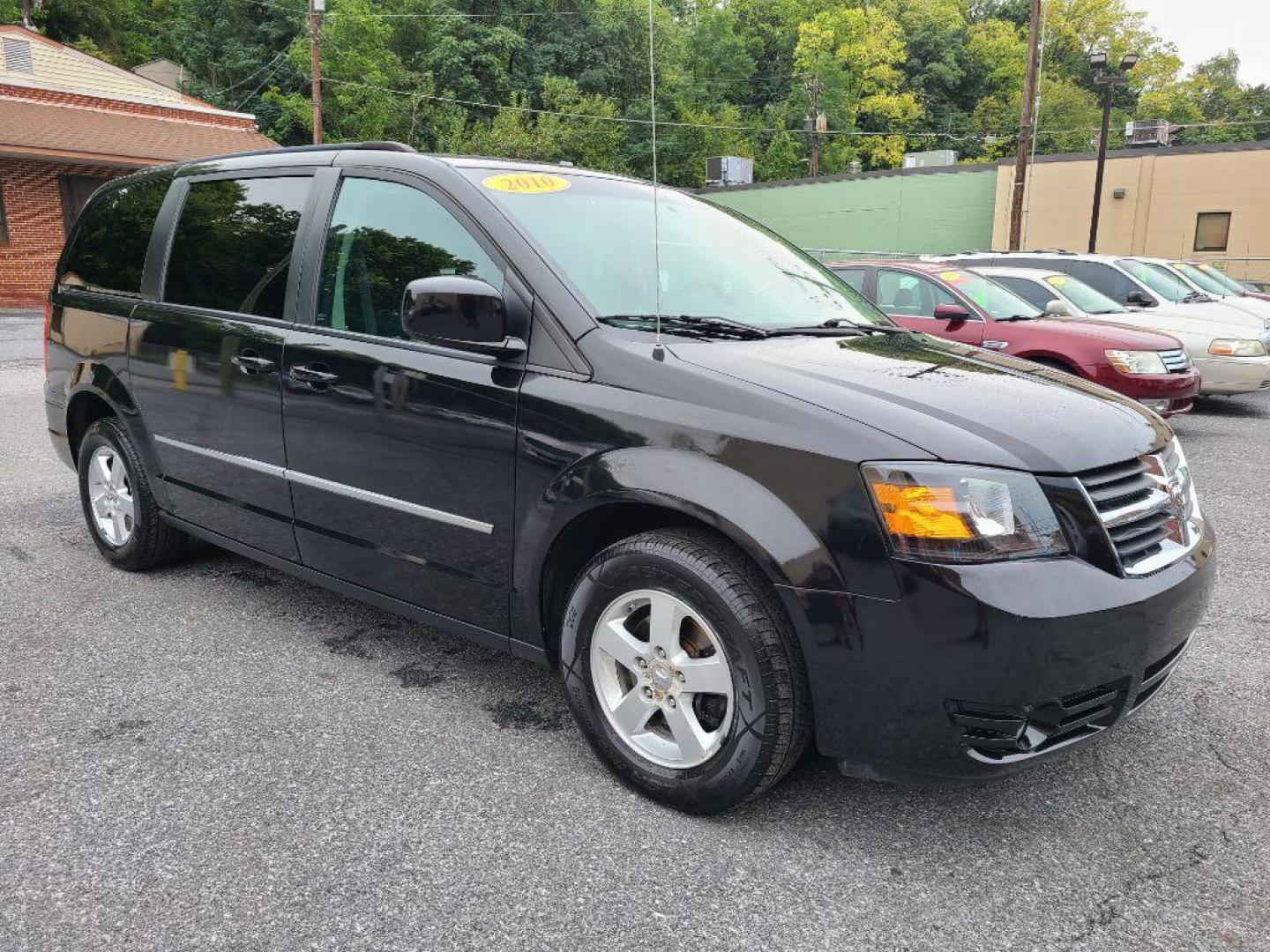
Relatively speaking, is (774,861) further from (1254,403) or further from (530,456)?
(1254,403)

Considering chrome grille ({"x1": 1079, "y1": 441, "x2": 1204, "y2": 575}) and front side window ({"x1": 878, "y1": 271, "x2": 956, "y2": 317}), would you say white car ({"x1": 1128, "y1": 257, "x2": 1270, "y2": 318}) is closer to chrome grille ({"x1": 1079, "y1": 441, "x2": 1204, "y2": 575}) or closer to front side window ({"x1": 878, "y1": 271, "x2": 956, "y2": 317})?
front side window ({"x1": 878, "y1": 271, "x2": 956, "y2": 317})

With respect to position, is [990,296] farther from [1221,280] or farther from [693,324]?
[1221,280]

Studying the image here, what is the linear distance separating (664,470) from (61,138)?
27.5 metres

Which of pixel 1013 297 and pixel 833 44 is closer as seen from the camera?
pixel 1013 297

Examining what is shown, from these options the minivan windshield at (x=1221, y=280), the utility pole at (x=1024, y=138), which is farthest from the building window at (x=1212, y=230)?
the minivan windshield at (x=1221, y=280)

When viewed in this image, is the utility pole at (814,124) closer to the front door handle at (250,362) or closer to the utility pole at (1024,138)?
the utility pole at (1024,138)

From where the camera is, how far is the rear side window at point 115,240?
4.39 meters

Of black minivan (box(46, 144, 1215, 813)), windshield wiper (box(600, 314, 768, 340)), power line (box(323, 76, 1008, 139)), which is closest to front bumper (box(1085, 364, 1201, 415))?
black minivan (box(46, 144, 1215, 813))

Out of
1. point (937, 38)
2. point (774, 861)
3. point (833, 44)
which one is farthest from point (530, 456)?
point (937, 38)

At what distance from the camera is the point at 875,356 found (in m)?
2.99

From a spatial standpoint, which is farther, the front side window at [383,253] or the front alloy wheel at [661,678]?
the front side window at [383,253]

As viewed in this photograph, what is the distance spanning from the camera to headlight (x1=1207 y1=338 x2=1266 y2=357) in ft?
33.3

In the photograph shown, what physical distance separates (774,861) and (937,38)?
73534 mm

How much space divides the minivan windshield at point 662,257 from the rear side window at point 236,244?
0.86m
